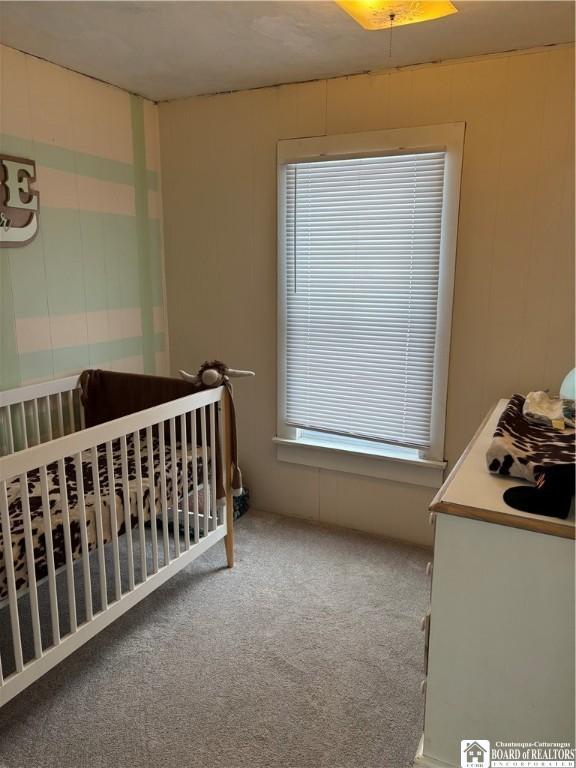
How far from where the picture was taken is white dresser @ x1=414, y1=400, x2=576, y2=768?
1.17 m

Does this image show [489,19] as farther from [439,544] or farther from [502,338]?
[439,544]

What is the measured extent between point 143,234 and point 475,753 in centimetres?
268

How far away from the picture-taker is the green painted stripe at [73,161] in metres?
2.29

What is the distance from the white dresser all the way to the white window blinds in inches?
50.6

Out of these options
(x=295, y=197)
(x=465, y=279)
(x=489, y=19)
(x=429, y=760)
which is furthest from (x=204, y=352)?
(x=429, y=760)

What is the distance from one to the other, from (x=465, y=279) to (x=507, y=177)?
0.44 meters

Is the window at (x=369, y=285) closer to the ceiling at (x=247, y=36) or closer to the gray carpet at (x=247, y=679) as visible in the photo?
the ceiling at (x=247, y=36)

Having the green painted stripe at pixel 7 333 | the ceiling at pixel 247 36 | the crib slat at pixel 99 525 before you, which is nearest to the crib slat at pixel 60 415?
the green painted stripe at pixel 7 333

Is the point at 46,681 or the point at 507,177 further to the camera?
the point at 507,177

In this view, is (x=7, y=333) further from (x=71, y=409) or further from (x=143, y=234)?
(x=143, y=234)

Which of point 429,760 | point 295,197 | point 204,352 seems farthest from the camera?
point 204,352

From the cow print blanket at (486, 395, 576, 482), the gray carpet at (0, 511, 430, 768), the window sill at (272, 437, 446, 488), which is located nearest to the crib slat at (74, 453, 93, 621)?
the gray carpet at (0, 511, 430, 768)

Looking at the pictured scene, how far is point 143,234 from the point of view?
9.74ft

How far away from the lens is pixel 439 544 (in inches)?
49.6
